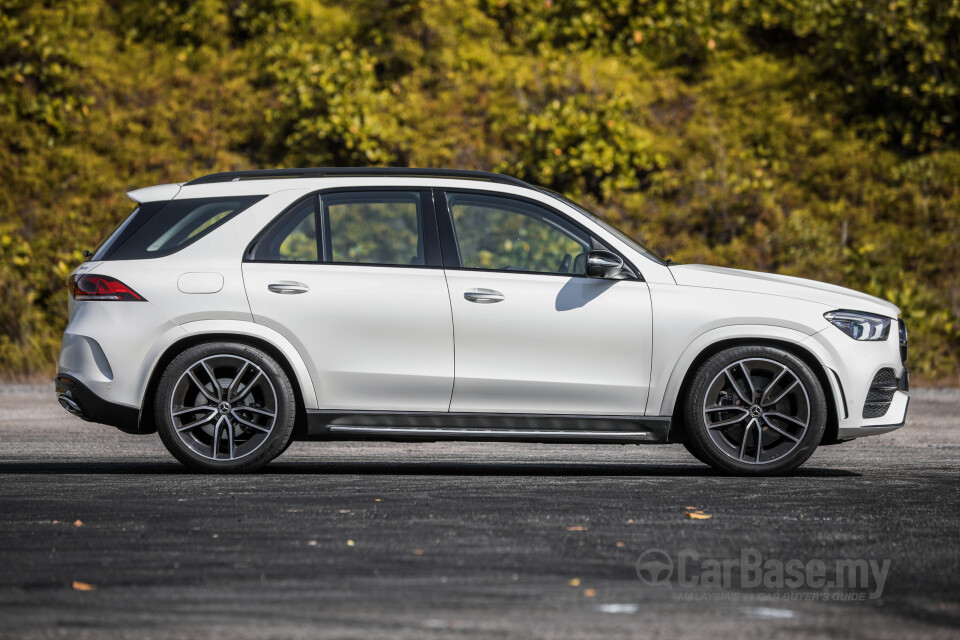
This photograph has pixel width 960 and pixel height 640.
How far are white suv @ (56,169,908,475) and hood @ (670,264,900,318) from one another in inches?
0.7

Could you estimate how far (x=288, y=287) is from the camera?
26.6 ft

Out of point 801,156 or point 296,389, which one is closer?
point 296,389

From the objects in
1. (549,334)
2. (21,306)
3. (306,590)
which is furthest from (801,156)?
(306,590)

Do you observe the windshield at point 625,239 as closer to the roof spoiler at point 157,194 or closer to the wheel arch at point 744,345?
the wheel arch at point 744,345

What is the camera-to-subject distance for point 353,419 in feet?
26.7

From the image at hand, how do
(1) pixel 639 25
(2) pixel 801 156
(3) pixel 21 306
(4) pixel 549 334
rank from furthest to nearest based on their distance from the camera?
(1) pixel 639 25 < (2) pixel 801 156 < (3) pixel 21 306 < (4) pixel 549 334

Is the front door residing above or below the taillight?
below

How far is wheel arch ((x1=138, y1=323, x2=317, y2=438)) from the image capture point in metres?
8.09

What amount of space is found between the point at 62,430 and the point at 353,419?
421 centimetres

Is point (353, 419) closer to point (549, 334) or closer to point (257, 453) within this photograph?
point (257, 453)

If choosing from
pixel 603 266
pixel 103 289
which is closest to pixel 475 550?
pixel 603 266

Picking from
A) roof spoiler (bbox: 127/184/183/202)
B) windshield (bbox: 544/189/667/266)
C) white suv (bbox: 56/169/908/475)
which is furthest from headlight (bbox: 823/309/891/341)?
roof spoiler (bbox: 127/184/183/202)

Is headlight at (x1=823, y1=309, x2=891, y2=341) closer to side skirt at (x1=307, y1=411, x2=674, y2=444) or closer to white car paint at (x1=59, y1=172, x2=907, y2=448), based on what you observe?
white car paint at (x1=59, y1=172, x2=907, y2=448)

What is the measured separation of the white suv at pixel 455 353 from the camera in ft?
26.5
